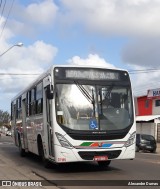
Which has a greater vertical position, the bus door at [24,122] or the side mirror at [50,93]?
the side mirror at [50,93]

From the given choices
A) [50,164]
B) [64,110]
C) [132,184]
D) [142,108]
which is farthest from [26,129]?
[142,108]

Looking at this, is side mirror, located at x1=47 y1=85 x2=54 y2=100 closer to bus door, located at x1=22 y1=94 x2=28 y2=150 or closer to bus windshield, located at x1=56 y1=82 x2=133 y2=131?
bus windshield, located at x1=56 y1=82 x2=133 y2=131

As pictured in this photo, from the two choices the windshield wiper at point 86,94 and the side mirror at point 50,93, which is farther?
the windshield wiper at point 86,94

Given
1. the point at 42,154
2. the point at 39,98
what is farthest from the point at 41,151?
the point at 39,98

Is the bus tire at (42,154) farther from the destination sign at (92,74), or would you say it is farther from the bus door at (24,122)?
the bus door at (24,122)

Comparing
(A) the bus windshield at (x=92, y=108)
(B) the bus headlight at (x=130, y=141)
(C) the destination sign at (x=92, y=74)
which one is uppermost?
(C) the destination sign at (x=92, y=74)

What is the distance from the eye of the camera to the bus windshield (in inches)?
483

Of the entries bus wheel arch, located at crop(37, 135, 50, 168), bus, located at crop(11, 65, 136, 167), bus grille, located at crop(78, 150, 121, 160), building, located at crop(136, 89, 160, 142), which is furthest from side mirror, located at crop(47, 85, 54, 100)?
building, located at crop(136, 89, 160, 142)

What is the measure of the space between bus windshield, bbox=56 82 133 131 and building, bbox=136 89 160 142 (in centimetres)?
2945

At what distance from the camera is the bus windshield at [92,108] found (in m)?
12.3

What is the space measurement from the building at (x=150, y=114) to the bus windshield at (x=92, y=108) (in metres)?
29.4

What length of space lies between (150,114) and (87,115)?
3450 cm

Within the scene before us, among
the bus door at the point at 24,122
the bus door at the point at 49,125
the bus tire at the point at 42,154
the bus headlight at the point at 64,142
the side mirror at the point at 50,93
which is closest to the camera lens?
the bus headlight at the point at 64,142

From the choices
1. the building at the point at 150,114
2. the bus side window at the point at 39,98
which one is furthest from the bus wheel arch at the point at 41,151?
the building at the point at 150,114
